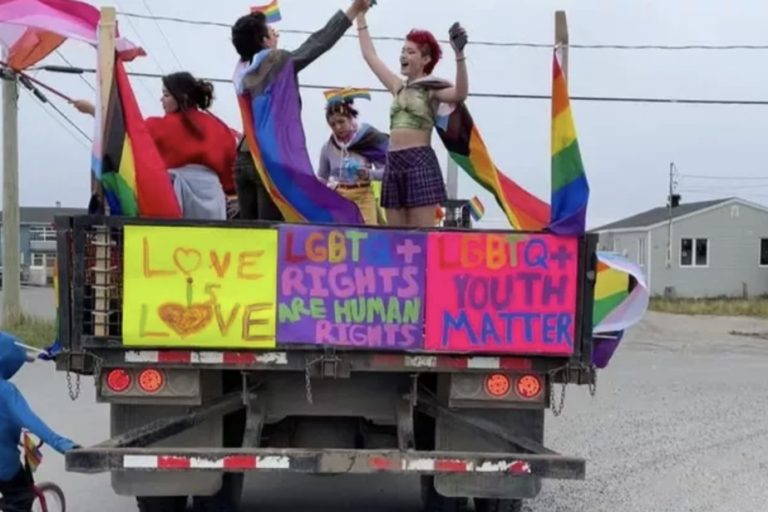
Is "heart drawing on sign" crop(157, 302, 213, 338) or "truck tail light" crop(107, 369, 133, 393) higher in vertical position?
"heart drawing on sign" crop(157, 302, 213, 338)

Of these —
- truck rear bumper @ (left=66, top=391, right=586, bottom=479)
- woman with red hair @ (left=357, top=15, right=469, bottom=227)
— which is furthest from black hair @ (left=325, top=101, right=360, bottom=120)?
truck rear bumper @ (left=66, top=391, right=586, bottom=479)

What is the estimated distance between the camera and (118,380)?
14.4 ft

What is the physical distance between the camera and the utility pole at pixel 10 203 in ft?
59.4

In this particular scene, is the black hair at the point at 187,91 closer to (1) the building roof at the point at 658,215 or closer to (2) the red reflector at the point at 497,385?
(2) the red reflector at the point at 497,385

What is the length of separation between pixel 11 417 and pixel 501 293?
98.7 inches

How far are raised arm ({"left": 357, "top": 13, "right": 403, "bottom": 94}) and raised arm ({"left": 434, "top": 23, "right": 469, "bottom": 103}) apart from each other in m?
0.33

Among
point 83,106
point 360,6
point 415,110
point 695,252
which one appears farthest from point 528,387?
point 695,252

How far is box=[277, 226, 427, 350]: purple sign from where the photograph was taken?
14.1 feet

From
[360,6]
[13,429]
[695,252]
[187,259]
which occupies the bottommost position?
[13,429]

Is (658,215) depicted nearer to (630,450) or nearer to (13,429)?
(630,450)

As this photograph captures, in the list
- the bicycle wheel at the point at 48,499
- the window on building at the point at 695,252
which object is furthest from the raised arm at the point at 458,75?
the window on building at the point at 695,252

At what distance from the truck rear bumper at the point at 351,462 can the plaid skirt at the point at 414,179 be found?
1.60 m

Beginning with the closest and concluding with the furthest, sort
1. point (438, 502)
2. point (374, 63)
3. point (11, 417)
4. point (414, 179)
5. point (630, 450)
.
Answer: point (11, 417) → point (414, 179) → point (374, 63) → point (438, 502) → point (630, 450)

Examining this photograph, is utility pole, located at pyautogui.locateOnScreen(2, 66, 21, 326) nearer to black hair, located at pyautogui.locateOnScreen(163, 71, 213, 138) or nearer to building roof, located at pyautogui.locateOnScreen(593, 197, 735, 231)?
black hair, located at pyautogui.locateOnScreen(163, 71, 213, 138)
